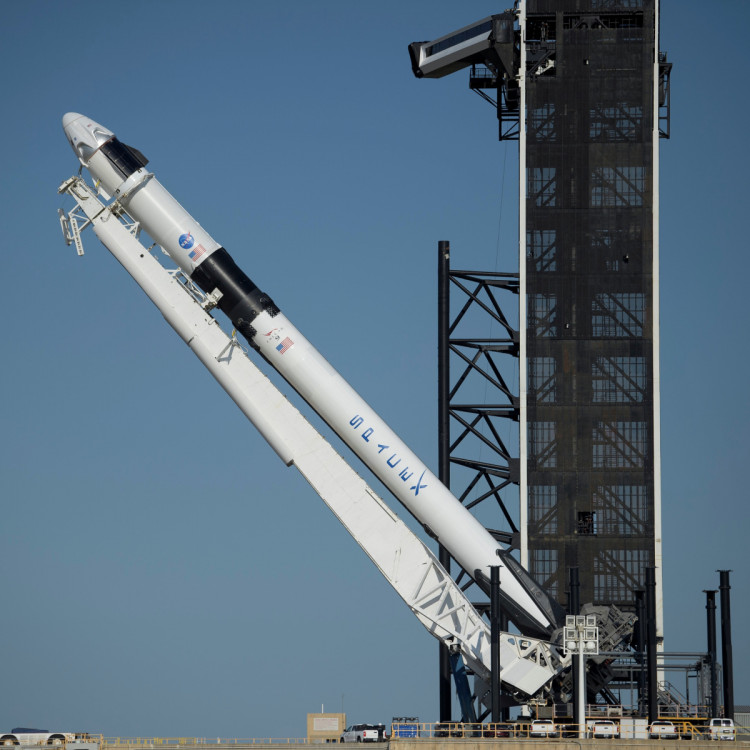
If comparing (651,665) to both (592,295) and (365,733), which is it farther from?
(592,295)

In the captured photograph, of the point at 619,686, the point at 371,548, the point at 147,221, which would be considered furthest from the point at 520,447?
the point at 147,221

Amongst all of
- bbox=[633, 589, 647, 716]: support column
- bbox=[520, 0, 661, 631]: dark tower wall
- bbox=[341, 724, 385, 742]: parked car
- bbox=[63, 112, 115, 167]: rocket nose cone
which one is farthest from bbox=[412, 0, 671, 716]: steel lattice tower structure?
bbox=[63, 112, 115, 167]: rocket nose cone

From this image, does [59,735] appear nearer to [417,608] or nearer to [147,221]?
[417,608]

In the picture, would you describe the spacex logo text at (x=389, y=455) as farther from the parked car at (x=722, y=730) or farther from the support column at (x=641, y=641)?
the parked car at (x=722, y=730)

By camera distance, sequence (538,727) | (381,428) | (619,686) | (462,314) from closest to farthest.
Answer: (538,727) → (381,428) → (619,686) → (462,314)

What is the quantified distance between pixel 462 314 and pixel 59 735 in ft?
89.1

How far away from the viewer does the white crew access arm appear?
5306cm

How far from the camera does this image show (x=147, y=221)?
5681 cm

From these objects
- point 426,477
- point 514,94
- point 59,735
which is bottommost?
point 59,735

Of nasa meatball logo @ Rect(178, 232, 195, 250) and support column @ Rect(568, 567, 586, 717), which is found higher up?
nasa meatball logo @ Rect(178, 232, 195, 250)

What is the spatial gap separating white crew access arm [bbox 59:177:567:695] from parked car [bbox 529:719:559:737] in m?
1.85

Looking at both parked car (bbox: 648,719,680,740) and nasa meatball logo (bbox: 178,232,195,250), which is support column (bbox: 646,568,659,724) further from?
nasa meatball logo (bbox: 178,232,195,250)

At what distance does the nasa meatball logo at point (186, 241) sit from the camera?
56062mm

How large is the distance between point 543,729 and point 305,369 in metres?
15.5
